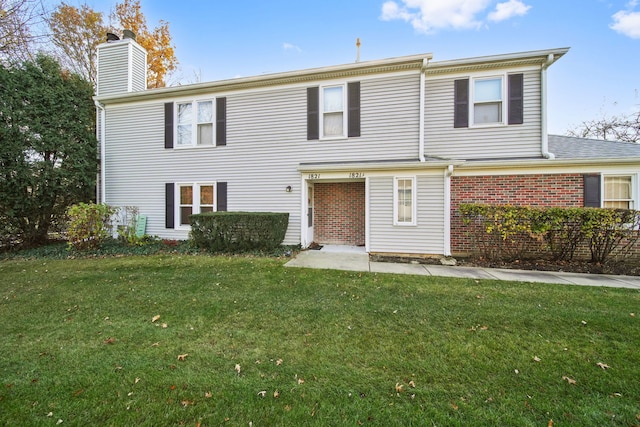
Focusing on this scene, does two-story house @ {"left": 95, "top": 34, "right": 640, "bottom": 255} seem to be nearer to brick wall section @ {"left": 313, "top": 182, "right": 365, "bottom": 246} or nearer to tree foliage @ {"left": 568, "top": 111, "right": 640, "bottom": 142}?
brick wall section @ {"left": 313, "top": 182, "right": 365, "bottom": 246}

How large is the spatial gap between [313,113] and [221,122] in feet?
10.6

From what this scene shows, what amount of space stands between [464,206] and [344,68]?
5222mm

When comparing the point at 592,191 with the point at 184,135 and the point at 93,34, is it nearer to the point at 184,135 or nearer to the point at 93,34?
the point at 184,135

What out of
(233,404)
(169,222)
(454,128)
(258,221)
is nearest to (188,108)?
(169,222)

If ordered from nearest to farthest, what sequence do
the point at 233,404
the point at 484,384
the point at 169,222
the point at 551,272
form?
the point at 233,404
the point at 484,384
the point at 551,272
the point at 169,222

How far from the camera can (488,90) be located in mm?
7809

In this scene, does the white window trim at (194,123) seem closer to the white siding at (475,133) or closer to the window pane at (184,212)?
the window pane at (184,212)

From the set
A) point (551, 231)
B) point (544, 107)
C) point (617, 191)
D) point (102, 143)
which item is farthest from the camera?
point (102, 143)

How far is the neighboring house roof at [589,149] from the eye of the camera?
7.21m

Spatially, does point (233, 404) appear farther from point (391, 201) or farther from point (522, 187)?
point (522, 187)

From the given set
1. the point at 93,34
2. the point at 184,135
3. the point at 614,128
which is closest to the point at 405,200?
the point at 184,135

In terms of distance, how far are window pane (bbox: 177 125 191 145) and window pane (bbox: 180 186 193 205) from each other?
1.61 metres

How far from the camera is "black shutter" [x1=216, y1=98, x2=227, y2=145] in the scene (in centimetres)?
907

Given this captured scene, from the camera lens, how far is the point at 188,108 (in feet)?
31.0
